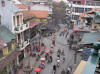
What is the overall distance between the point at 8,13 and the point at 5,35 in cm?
336

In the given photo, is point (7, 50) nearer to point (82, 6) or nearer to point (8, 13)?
point (8, 13)

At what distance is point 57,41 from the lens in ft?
122

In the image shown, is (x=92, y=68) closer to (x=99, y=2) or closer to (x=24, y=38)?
(x=24, y=38)

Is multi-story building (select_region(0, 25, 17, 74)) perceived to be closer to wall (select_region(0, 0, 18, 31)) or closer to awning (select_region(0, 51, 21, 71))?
awning (select_region(0, 51, 21, 71))

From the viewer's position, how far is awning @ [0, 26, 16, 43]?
18.5 meters

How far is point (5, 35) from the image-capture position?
19297 millimetres

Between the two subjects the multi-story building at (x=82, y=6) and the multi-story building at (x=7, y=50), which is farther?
the multi-story building at (x=82, y=6)

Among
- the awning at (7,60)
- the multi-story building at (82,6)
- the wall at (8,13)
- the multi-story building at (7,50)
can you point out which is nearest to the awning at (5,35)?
the multi-story building at (7,50)

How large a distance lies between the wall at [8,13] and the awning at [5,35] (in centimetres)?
82

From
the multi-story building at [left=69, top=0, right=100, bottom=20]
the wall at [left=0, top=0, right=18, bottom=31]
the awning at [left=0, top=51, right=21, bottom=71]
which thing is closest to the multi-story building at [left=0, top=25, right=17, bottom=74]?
the awning at [left=0, top=51, right=21, bottom=71]

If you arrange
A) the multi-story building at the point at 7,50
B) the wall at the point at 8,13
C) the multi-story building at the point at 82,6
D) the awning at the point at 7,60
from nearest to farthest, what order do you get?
the awning at the point at 7,60 < the multi-story building at the point at 7,50 < the wall at the point at 8,13 < the multi-story building at the point at 82,6

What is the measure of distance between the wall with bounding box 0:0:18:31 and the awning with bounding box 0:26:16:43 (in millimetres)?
820

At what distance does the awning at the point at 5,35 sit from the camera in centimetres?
1847

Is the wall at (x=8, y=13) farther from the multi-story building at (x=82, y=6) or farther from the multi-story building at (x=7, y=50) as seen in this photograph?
the multi-story building at (x=82, y=6)
